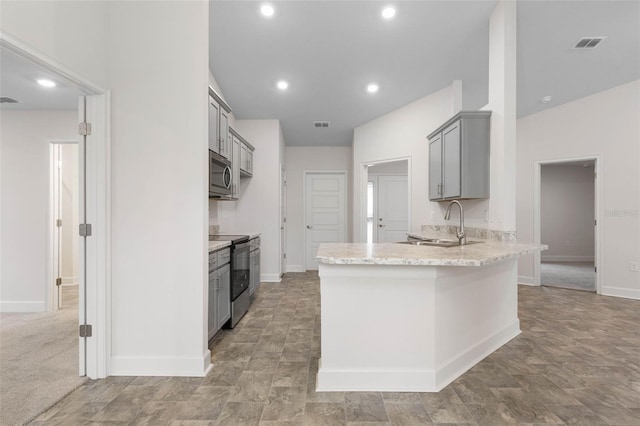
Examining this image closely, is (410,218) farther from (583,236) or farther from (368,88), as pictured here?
(583,236)

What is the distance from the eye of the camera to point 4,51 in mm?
1683

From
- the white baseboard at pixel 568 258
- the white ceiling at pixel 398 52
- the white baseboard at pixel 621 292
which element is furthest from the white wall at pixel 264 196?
the white baseboard at pixel 568 258

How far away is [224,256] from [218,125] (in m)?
1.47

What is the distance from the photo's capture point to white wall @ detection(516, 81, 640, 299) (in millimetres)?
4414

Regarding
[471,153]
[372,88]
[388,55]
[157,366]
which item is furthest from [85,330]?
[372,88]

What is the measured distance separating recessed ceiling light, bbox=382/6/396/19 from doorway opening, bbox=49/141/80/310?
4061 mm

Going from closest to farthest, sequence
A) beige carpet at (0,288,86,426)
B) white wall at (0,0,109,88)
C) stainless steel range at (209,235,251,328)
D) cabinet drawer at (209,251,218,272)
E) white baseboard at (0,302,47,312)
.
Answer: white wall at (0,0,109,88) < beige carpet at (0,288,86,426) < cabinet drawer at (209,251,218,272) < stainless steel range at (209,235,251,328) < white baseboard at (0,302,47,312)

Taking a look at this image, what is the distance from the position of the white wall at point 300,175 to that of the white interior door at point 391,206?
1024 mm

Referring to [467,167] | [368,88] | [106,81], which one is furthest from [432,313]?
[368,88]

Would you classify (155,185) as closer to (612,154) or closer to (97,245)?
(97,245)

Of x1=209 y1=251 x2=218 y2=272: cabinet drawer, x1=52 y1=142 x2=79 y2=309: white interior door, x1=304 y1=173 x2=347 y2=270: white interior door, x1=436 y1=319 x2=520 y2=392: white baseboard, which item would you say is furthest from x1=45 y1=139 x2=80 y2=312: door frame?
x1=436 y1=319 x2=520 y2=392: white baseboard

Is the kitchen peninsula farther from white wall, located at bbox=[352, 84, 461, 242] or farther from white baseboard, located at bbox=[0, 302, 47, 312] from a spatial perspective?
white baseboard, located at bbox=[0, 302, 47, 312]

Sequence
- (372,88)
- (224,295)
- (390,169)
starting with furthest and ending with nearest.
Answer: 1. (390,169)
2. (372,88)
3. (224,295)

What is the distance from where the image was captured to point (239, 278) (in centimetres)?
362
